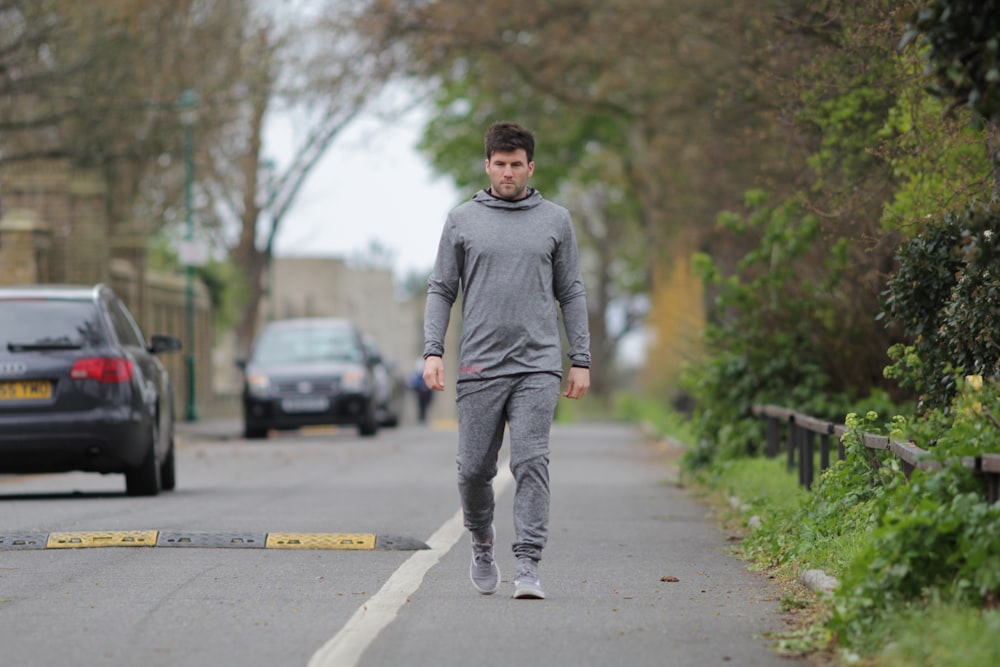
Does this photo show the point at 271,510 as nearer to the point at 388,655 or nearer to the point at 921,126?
the point at 921,126

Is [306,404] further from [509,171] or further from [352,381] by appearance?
[509,171]

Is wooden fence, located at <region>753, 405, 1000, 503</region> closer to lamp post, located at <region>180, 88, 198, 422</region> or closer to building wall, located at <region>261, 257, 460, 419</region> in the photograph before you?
lamp post, located at <region>180, 88, 198, 422</region>

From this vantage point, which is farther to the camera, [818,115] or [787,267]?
[787,267]

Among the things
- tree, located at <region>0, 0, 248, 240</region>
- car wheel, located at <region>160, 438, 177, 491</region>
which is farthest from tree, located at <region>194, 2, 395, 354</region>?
car wheel, located at <region>160, 438, 177, 491</region>

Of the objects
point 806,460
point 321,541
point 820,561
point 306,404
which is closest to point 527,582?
point 820,561

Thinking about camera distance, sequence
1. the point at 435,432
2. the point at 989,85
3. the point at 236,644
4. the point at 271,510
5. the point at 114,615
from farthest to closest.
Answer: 1. the point at 435,432
2. the point at 271,510
3. the point at 114,615
4. the point at 236,644
5. the point at 989,85

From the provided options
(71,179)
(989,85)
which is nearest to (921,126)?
(989,85)

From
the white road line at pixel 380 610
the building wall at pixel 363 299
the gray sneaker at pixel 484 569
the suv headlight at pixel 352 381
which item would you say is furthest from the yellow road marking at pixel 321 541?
the building wall at pixel 363 299

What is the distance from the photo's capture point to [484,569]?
27.1 ft

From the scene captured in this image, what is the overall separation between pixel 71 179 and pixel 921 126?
23594 millimetres

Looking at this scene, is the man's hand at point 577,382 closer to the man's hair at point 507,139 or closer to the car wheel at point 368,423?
the man's hair at point 507,139

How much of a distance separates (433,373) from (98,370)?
6750mm

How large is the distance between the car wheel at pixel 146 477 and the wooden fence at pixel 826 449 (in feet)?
16.3

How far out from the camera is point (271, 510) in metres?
13.1
